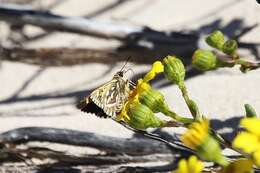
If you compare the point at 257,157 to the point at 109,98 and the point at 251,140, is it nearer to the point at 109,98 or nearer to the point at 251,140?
the point at 251,140

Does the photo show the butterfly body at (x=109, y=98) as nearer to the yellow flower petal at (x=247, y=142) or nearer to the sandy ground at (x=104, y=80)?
the yellow flower petal at (x=247, y=142)

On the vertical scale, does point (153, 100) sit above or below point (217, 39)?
below

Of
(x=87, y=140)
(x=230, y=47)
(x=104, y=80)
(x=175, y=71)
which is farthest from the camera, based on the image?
(x=104, y=80)

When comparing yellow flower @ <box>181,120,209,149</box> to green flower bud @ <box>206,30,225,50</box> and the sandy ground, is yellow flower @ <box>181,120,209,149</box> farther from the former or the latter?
the sandy ground

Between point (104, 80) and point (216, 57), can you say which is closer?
point (216, 57)

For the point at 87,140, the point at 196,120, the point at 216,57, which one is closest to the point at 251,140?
the point at 196,120

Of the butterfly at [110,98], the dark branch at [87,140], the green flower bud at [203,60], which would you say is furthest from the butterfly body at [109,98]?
the dark branch at [87,140]

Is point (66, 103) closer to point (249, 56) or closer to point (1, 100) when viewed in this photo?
point (1, 100)
